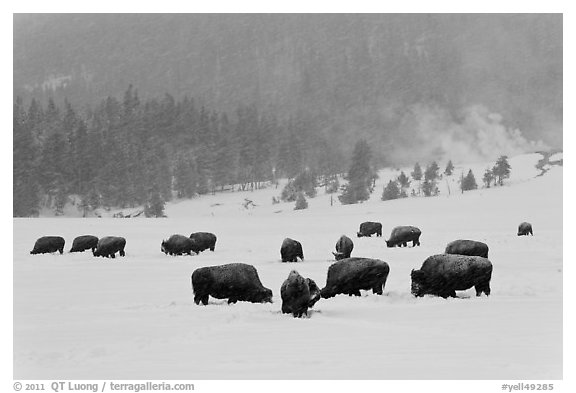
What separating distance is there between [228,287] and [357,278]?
3.47 meters

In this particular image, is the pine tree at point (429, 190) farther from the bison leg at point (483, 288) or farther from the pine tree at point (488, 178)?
the bison leg at point (483, 288)

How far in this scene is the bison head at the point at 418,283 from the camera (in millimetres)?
14093

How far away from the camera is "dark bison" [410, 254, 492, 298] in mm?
14016

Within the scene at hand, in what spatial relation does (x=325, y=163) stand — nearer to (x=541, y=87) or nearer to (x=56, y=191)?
(x=56, y=191)

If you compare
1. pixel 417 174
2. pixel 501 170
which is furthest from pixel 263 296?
pixel 417 174

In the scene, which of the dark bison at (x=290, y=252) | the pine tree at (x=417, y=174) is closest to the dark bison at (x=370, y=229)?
the dark bison at (x=290, y=252)

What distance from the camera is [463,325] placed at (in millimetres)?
10555

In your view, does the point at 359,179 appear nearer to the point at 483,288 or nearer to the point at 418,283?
the point at 483,288

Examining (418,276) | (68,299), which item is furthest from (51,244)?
(418,276)

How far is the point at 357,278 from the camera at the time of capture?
1452 centimetres

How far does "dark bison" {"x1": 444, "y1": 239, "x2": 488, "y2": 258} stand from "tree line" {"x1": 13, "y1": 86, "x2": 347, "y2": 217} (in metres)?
52.8

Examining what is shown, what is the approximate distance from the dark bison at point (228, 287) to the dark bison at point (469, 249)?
32.3 feet

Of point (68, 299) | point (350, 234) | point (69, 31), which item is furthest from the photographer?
point (69, 31)

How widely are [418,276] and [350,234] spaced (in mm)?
25582
